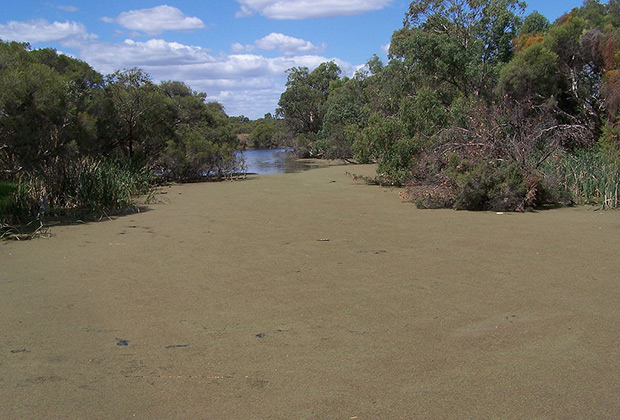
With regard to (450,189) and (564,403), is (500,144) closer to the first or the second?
(450,189)

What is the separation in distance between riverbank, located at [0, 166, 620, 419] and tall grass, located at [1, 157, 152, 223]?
1.95m

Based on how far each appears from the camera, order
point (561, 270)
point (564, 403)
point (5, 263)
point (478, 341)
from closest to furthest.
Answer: point (564, 403) → point (478, 341) → point (561, 270) → point (5, 263)

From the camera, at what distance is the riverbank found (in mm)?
4012

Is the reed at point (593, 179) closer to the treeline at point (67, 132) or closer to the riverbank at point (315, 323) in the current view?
the riverbank at point (315, 323)

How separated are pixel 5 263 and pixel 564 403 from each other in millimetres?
7531

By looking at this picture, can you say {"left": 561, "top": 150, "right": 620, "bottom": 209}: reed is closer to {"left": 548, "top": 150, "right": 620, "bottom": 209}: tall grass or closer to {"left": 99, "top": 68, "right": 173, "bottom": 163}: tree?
{"left": 548, "top": 150, "right": 620, "bottom": 209}: tall grass

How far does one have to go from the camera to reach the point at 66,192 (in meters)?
12.8

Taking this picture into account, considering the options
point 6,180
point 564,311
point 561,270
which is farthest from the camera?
point 6,180

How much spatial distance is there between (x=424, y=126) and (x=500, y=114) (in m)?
2.78

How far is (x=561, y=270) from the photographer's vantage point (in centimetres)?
720

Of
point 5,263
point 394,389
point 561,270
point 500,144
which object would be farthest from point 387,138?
point 394,389

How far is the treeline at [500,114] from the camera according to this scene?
504 inches

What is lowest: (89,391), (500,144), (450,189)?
(89,391)

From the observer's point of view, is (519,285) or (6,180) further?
(6,180)
